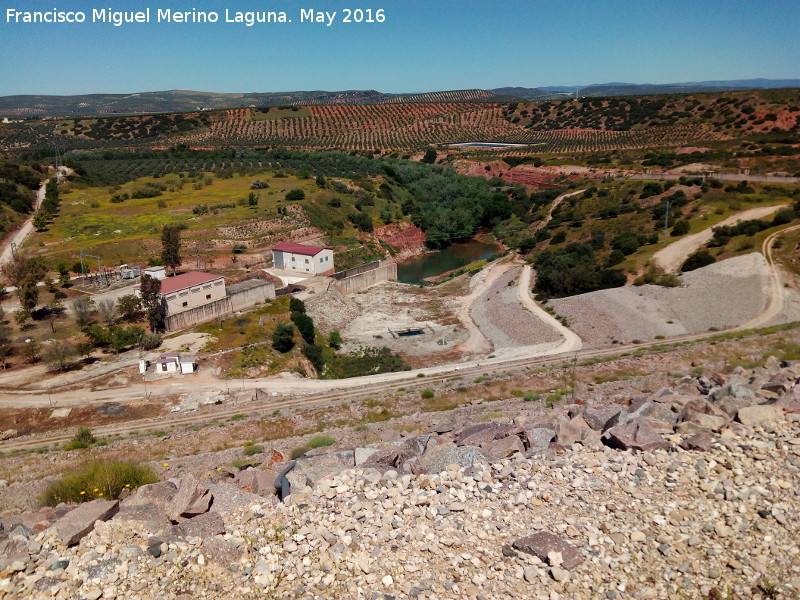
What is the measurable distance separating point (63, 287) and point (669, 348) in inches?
1570

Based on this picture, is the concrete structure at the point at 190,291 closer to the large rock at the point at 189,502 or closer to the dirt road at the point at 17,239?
the dirt road at the point at 17,239

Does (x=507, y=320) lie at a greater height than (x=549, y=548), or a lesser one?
lesser

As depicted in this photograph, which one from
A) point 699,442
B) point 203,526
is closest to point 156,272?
point 203,526

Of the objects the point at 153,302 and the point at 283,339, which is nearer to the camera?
the point at 283,339

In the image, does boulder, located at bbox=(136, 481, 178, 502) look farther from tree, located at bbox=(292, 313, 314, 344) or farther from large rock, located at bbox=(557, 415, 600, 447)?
tree, located at bbox=(292, 313, 314, 344)

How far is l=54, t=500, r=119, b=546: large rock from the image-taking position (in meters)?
8.70

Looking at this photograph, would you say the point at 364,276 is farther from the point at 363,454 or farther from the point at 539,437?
the point at 539,437

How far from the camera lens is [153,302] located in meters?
33.8

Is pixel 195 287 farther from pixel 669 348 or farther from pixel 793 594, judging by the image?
pixel 793 594

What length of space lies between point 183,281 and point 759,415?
109 feet

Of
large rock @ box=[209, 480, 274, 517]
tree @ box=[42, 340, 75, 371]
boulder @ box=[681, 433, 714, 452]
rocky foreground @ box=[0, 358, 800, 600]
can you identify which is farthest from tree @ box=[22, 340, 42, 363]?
boulder @ box=[681, 433, 714, 452]

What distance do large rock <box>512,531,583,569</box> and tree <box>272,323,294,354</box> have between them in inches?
1032

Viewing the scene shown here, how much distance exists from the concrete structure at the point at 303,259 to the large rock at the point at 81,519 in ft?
Result: 128

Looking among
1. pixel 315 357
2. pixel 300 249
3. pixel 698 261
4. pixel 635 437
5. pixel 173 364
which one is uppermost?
pixel 635 437
